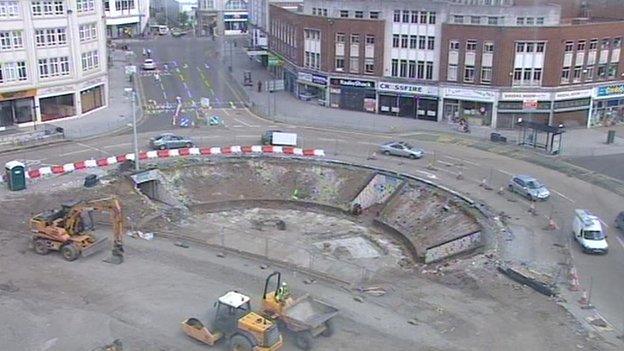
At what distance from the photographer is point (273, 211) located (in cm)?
5706

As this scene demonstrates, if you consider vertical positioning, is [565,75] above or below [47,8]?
below

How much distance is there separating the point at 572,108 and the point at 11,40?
192 ft

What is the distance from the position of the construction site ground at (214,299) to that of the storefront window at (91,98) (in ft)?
110

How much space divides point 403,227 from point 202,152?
20.0m

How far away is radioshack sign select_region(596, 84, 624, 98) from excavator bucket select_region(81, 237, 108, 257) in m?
57.2

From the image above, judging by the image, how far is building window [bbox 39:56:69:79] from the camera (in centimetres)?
7338

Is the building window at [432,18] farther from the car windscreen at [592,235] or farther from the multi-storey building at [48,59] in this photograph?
the car windscreen at [592,235]

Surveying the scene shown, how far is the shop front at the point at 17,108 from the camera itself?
71.4 meters

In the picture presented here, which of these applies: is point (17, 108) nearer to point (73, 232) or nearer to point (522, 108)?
point (73, 232)

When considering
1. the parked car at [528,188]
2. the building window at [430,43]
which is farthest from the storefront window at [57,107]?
the parked car at [528,188]

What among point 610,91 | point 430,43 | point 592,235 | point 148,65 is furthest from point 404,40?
point 148,65

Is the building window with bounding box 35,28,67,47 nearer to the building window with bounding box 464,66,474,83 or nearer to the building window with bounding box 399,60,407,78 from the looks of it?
the building window with bounding box 399,60,407,78

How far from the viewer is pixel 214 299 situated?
3591cm

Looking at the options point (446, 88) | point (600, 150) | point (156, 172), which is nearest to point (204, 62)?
point (446, 88)
